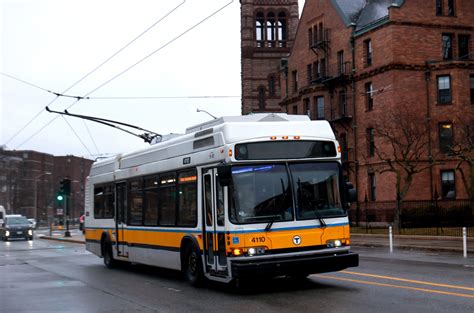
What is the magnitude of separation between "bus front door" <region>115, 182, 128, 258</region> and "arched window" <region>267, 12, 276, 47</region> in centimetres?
5749

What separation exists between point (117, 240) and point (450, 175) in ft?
102

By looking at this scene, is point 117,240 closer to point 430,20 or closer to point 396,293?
point 396,293

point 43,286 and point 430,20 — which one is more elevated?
point 430,20

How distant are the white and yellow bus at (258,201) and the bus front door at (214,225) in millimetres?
18

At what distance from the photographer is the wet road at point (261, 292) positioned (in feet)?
31.5

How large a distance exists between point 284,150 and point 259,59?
6142cm

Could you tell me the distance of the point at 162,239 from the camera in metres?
13.9

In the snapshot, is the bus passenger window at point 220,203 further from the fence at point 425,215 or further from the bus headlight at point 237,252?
the fence at point 425,215

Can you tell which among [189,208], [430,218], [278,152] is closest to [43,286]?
[189,208]

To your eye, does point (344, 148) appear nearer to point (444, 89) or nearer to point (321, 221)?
point (444, 89)

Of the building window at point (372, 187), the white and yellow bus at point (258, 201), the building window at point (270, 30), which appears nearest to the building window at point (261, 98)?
the building window at point (270, 30)

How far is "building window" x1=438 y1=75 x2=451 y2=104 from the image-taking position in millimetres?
42875

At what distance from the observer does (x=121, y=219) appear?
16766 millimetres

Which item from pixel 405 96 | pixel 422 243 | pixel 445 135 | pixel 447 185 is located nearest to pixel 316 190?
pixel 422 243
